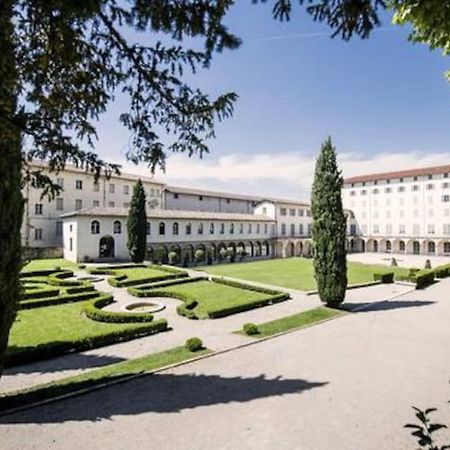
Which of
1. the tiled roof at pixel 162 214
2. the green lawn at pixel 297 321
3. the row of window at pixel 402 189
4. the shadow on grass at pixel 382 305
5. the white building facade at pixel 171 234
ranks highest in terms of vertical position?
the row of window at pixel 402 189

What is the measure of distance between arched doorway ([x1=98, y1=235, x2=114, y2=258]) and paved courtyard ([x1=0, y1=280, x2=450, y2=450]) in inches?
1180

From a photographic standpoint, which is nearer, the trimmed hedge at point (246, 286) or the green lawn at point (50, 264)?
the trimmed hedge at point (246, 286)

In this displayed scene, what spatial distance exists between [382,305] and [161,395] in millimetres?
16302

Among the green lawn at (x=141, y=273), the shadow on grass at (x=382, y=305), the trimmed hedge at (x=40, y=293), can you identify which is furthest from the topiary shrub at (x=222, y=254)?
the trimmed hedge at (x=40, y=293)

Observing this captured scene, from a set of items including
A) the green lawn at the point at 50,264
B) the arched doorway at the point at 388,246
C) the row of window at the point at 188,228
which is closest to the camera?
the green lawn at the point at 50,264

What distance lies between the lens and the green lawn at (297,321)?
51.0 ft

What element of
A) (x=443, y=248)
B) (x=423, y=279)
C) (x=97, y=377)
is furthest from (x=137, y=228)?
(x=443, y=248)

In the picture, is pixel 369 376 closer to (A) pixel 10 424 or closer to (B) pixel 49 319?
(A) pixel 10 424

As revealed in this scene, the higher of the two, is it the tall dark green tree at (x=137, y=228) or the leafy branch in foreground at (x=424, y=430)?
the tall dark green tree at (x=137, y=228)

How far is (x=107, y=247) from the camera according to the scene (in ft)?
132

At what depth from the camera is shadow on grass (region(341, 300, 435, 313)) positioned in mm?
20109

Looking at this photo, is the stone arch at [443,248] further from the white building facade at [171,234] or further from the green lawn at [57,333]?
the green lawn at [57,333]

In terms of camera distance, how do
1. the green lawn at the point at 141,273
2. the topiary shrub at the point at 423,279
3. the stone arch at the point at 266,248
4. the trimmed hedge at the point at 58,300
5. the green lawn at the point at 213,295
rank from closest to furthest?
the trimmed hedge at the point at 58,300 → the green lawn at the point at 213,295 → the topiary shrub at the point at 423,279 → the green lawn at the point at 141,273 → the stone arch at the point at 266,248

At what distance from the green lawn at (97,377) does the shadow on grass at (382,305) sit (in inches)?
435
